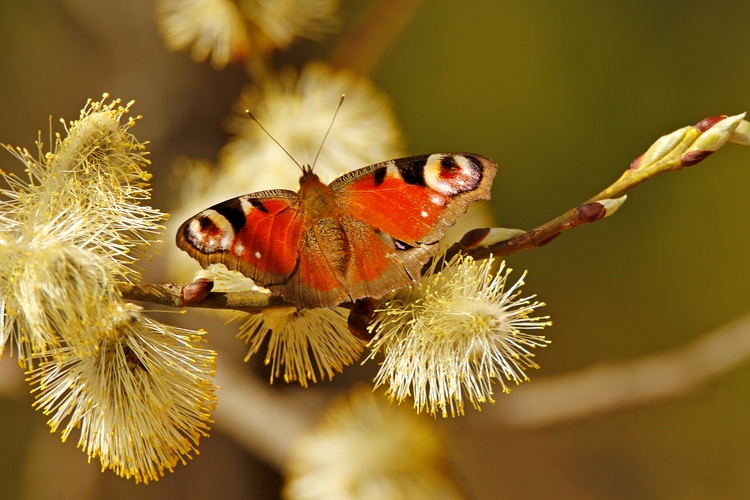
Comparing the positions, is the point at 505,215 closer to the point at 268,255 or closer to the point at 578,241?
the point at 578,241

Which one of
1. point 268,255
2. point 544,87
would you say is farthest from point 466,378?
point 544,87

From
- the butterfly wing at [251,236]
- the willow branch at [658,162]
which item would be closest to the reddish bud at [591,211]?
the willow branch at [658,162]

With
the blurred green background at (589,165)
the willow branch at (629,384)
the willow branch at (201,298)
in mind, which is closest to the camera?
the willow branch at (201,298)

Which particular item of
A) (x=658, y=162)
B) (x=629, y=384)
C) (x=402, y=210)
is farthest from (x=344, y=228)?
(x=629, y=384)

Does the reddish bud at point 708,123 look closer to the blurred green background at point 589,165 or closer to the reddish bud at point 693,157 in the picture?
the reddish bud at point 693,157

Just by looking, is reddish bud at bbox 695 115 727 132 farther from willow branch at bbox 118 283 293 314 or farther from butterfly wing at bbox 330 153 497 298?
willow branch at bbox 118 283 293 314

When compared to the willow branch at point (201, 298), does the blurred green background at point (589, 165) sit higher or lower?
higher

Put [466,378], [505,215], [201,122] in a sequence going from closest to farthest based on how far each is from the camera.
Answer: [466,378], [201,122], [505,215]
